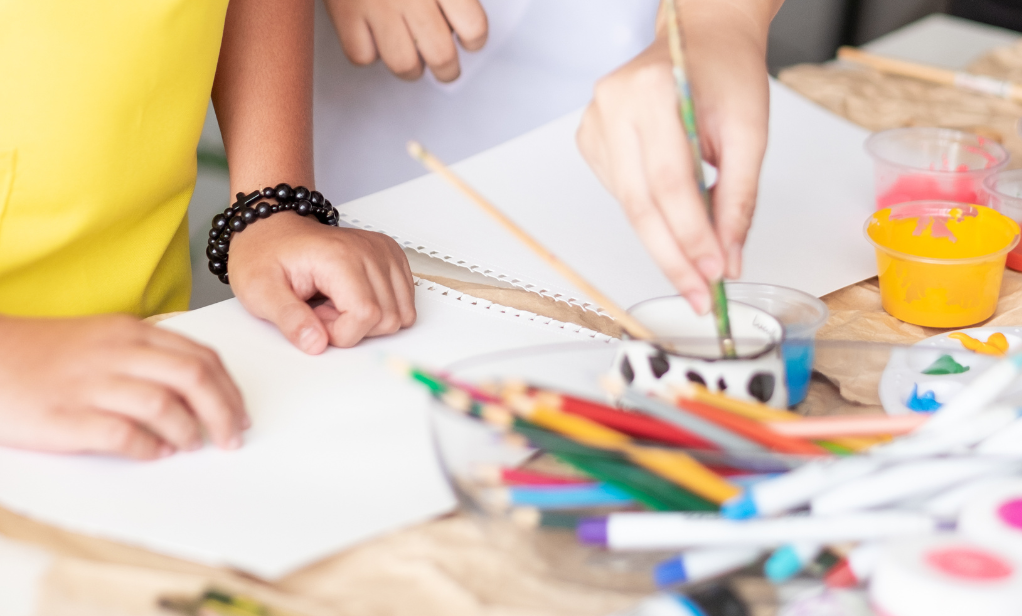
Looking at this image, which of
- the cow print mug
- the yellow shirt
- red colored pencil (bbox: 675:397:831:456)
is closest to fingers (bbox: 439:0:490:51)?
the yellow shirt

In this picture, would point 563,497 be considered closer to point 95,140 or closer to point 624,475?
point 624,475

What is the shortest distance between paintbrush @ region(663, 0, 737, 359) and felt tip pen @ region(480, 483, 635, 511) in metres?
0.11

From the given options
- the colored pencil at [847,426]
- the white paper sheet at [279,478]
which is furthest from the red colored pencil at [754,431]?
the white paper sheet at [279,478]

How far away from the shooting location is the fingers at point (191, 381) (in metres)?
0.44

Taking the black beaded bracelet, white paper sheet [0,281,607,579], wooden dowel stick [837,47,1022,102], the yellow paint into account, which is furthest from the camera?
wooden dowel stick [837,47,1022,102]

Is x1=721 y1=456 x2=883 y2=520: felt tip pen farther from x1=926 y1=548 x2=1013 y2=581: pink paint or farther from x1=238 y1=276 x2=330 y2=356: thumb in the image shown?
x1=238 y1=276 x2=330 y2=356: thumb

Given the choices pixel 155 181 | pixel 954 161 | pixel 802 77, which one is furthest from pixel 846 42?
pixel 155 181

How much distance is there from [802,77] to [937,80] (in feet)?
0.46

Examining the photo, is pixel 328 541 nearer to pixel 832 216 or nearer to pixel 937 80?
pixel 832 216

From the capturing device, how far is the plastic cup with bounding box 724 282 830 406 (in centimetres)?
47

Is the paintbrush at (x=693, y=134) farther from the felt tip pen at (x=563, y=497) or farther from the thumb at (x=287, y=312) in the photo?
the thumb at (x=287, y=312)

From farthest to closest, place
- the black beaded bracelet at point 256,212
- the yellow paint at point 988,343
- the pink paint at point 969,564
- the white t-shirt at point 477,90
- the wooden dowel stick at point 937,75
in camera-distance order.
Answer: the white t-shirt at point 477,90 < the wooden dowel stick at point 937,75 < the black beaded bracelet at point 256,212 < the yellow paint at point 988,343 < the pink paint at point 969,564

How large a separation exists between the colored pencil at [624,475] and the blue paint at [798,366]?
143 millimetres

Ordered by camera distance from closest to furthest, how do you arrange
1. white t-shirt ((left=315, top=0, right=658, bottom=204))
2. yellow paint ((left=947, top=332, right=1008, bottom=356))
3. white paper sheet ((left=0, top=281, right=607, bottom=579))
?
white paper sheet ((left=0, top=281, right=607, bottom=579)) < yellow paint ((left=947, top=332, right=1008, bottom=356)) < white t-shirt ((left=315, top=0, right=658, bottom=204))
